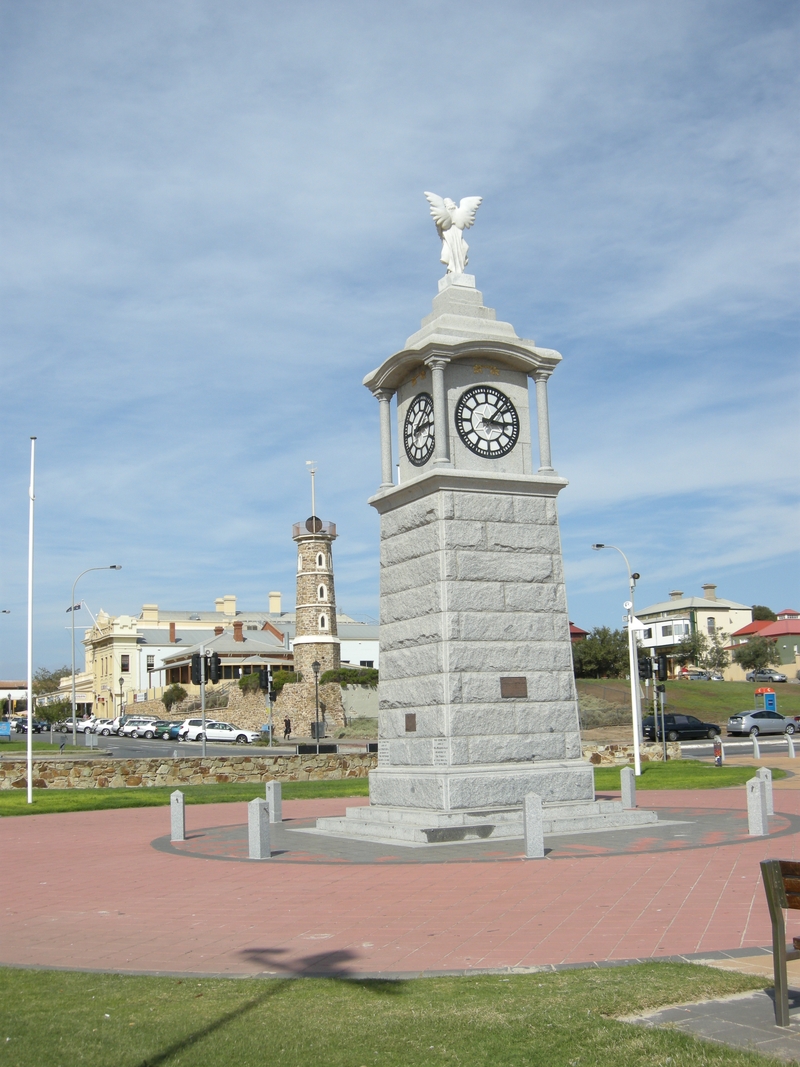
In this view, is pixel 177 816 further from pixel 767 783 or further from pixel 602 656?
pixel 602 656

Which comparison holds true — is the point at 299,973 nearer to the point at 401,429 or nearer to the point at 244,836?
the point at 244,836

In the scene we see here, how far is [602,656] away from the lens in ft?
265

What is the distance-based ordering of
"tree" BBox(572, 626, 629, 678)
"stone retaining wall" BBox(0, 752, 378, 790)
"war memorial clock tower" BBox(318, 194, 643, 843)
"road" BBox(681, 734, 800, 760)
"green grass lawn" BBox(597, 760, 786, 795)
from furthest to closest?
"tree" BBox(572, 626, 629, 678)
"road" BBox(681, 734, 800, 760)
"stone retaining wall" BBox(0, 752, 378, 790)
"green grass lawn" BBox(597, 760, 786, 795)
"war memorial clock tower" BBox(318, 194, 643, 843)

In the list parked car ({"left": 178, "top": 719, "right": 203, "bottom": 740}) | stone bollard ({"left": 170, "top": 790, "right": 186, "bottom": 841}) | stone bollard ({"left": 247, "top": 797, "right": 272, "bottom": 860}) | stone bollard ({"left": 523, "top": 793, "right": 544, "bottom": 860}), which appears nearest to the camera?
stone bollard ({"left": 523, "top": 793, "right": 544, "bottom": 860})

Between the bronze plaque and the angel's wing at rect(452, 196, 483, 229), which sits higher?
the angel's wing at rect(452, 196, 483, 229)

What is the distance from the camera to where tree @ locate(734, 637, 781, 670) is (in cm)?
9938

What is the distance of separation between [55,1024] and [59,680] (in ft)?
449

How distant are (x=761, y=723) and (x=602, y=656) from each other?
27.7 metres

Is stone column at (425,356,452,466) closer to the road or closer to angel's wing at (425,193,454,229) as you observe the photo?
angel's wing at (425,193,454,229)

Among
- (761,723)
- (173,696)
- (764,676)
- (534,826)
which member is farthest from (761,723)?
(173,696)

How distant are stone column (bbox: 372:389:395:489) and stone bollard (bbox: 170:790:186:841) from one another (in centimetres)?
605

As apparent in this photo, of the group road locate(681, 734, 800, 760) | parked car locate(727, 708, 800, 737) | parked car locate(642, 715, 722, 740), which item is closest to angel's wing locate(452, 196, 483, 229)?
road locate(681, 734, 800, 760)

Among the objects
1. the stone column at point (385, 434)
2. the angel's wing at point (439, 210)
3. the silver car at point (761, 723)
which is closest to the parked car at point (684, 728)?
the silver car at point (761, 723)

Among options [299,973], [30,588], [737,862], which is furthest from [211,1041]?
[30,588]
